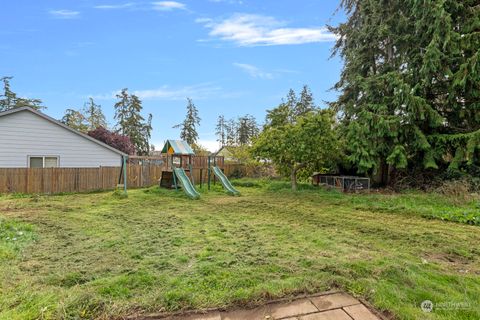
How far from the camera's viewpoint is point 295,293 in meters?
2.52

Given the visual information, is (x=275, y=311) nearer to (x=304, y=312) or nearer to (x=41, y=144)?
(x=304, y=312)

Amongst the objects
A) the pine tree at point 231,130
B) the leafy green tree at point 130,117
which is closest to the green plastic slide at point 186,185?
the leafy green tree at point 130,117

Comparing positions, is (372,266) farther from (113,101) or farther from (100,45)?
(113,101)

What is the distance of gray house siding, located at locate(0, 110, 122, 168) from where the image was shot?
416 inches

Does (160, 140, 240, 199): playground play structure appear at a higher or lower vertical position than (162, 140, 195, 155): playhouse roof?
lower

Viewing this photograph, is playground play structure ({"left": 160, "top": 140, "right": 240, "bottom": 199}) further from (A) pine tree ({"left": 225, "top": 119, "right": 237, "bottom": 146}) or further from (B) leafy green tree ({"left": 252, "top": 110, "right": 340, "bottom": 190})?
(A) pine tree ({"left": 225, "top": 119, "right": 237, "bottom": 146})

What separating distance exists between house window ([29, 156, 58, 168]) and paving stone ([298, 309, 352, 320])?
13059 millimetres

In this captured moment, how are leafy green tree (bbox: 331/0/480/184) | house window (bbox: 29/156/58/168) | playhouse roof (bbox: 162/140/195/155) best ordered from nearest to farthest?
leafy green tree (bbox: 331/0/480/184) → house window (bbox: 29/156/58/168) → playhouse roof (bbox: 162/140/195/155)

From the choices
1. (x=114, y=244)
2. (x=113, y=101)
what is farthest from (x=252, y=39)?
(x=113, y=101)

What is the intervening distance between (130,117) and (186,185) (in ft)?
84.5

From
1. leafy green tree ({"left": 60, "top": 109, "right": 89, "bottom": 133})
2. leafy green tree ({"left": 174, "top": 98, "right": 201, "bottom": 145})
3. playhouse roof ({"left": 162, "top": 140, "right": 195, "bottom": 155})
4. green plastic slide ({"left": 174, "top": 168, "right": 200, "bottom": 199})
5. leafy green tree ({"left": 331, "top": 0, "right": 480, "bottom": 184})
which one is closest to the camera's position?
leafy green tree ({"left": 331, "top": 0, "right": 480, "bottom": 184})

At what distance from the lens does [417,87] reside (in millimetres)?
9750

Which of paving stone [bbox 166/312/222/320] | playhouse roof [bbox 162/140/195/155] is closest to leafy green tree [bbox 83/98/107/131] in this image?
playhouse roof [bbox 162/140/195/155]

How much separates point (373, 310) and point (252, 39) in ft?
36.6
